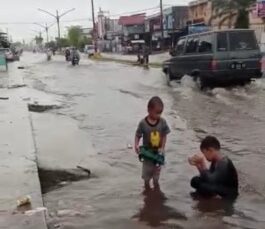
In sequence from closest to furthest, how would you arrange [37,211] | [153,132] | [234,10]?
[37,211] → [153,132] → [234,10]

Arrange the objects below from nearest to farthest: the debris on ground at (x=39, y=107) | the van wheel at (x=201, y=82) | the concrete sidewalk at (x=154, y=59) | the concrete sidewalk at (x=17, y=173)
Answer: the concrete sidewalk at (x=17, y=173)
the debris on ground at (x=39, y=107)
the van wheel at (x=201, y=82)
the concrete sidewalk at (x=154, y=59)

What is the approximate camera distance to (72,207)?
653 cm

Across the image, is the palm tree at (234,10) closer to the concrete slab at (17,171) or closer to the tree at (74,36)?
the concrete slab at (17,171)

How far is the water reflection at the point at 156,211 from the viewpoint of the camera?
236 inches

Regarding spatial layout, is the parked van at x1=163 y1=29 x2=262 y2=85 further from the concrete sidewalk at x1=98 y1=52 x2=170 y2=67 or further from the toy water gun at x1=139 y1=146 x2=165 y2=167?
the concrete sidewalk at x1=98 y1=52 x2=170 y2=67

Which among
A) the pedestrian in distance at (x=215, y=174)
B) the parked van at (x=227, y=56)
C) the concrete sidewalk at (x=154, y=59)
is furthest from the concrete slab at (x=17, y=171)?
the concrete sidewalk at (x=154, y=59)

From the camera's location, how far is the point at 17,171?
306 inches

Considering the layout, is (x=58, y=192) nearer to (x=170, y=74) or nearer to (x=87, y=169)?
(x=87, y=169)

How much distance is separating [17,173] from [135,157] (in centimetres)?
231

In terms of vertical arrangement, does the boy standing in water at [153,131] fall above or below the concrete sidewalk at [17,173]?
above

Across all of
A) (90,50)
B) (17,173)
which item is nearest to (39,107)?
(17,173)

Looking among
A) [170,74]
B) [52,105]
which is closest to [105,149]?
[52,105]

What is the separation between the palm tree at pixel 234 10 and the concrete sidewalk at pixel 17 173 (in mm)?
37546

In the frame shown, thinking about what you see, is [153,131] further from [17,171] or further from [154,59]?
[154,59]
